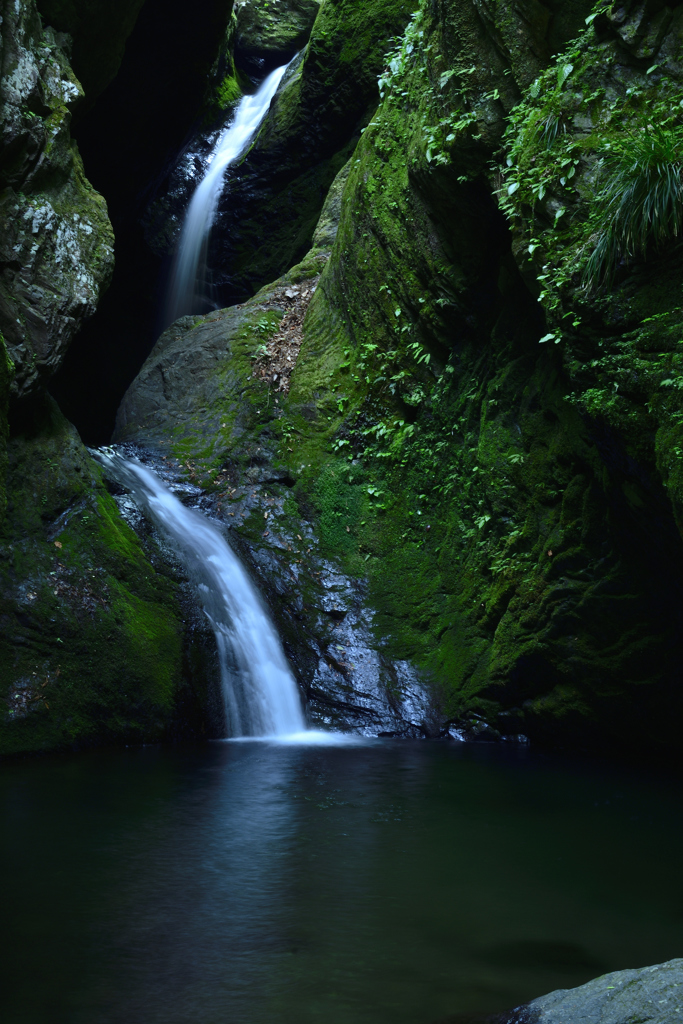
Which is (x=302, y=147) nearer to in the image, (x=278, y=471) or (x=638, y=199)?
(x=278, y=471)

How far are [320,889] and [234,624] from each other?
15.0 feet

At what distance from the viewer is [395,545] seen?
9031mm

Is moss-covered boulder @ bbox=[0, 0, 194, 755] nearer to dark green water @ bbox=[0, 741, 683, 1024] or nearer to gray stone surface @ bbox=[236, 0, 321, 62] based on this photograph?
dark green water @ bbox=[0, 741, 683, 1024]

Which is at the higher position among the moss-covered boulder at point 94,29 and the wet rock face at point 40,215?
the moss-covered boulder at point 94,29

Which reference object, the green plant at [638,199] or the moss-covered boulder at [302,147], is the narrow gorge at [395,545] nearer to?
the green plant at [638,199]

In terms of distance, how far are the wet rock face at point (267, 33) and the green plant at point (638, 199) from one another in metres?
16.9

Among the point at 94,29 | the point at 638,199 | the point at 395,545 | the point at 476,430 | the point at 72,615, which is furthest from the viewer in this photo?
the point at 94,29

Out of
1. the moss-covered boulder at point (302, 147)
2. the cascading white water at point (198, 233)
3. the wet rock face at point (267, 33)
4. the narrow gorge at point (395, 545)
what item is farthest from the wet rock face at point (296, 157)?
the wet rock face at point (267, 33)

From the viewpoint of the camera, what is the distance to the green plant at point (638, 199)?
4895 millimetres

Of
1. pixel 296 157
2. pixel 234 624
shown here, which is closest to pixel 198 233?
pixel 296 157

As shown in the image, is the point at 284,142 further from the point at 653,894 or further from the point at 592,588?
the point at 653,894

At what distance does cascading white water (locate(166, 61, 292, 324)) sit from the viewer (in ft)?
54.5

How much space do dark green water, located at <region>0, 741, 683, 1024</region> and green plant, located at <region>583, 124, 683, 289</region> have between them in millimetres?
3784

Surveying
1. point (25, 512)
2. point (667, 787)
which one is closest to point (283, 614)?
point (25, 512)
